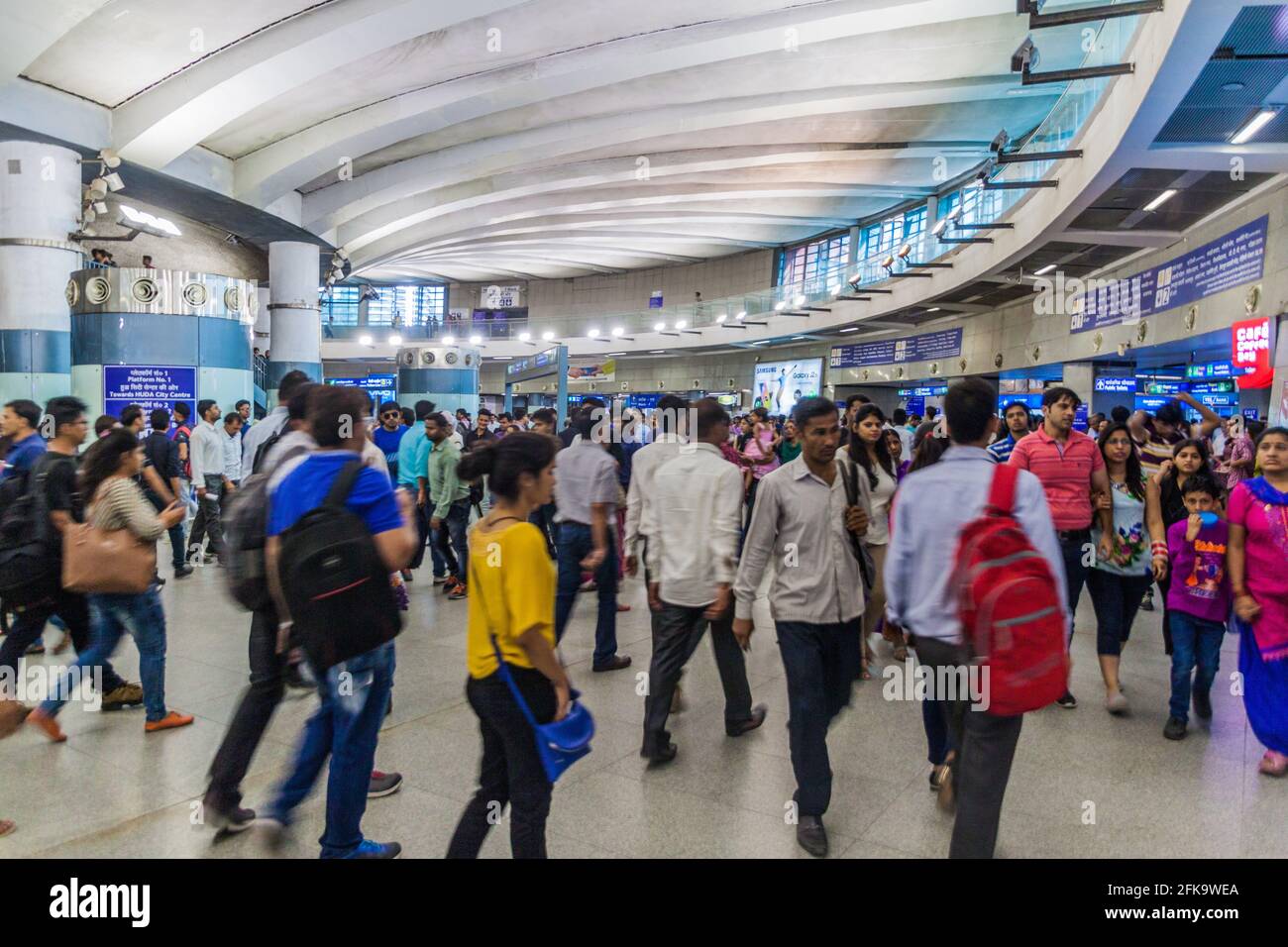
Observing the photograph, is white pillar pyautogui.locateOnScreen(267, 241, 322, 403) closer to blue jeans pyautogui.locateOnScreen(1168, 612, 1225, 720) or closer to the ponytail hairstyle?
the ponytail hairstyle

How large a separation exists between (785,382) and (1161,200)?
18.9m

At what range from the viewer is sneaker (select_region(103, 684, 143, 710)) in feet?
14.6

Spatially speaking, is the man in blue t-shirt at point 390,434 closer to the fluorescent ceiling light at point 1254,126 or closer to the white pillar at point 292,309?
the fluorescent ceiling light at point 1254,126

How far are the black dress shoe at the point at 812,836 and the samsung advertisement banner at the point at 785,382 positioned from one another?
24.8m

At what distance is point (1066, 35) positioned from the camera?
47.0 ft

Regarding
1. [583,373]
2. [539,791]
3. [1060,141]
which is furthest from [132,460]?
[583,373]

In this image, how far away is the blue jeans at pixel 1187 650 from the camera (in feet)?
14.0

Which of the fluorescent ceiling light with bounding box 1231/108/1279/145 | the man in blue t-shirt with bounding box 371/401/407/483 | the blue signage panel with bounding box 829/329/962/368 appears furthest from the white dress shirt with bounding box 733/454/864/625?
the blue signage panel with bounding box 829/329/962/368

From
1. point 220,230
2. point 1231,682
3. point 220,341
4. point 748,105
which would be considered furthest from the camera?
point 220,230

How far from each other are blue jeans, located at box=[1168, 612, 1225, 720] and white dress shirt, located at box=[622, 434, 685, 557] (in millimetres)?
2980

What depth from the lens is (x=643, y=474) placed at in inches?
179

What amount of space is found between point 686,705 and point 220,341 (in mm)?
10975

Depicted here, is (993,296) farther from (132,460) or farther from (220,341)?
(132,460)

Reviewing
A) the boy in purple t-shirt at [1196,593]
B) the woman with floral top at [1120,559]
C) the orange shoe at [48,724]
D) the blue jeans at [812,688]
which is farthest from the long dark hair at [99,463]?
the boy in purple t-shirt at [1196,593]
